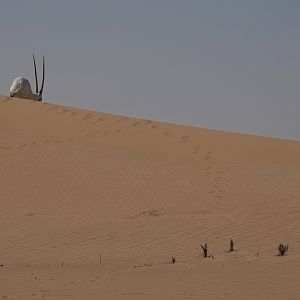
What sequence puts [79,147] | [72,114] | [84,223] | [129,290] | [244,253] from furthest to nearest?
[72,114]
[79,147]
[84,223]
[244,253]
[129,290]

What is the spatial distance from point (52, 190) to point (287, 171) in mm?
6131

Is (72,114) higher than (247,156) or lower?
higher

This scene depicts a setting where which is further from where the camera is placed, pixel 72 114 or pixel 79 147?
pixel 72 114

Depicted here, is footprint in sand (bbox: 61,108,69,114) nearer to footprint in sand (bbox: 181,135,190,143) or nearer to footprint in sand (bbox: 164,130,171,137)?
footprint in sand (bbox: 164,130,171,137)

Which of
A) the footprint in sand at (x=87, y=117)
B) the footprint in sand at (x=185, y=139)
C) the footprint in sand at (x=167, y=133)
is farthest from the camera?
the footprint in sand at (x=87, y=117)

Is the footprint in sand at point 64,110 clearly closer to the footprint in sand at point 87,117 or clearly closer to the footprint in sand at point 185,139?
the footprint in sand at point 87,117

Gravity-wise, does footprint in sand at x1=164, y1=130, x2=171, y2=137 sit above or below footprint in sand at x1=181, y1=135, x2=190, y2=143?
above

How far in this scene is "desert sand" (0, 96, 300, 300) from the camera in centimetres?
786

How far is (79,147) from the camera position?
20984mm

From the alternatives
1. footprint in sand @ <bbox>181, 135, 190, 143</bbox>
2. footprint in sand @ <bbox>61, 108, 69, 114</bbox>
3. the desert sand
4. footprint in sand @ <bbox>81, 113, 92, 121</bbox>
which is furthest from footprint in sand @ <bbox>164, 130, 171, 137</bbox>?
footprint in sand @ <bbox>61, 108, 69, 114</bbox>

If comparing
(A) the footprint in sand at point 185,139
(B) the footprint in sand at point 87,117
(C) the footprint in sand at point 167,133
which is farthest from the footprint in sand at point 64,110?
(A) the footprint in sand at point 185,139

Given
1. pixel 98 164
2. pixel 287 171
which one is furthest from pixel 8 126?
pixel 287 171

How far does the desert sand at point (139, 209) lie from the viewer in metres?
7.86

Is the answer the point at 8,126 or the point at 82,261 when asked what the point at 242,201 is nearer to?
the point at 82,261
